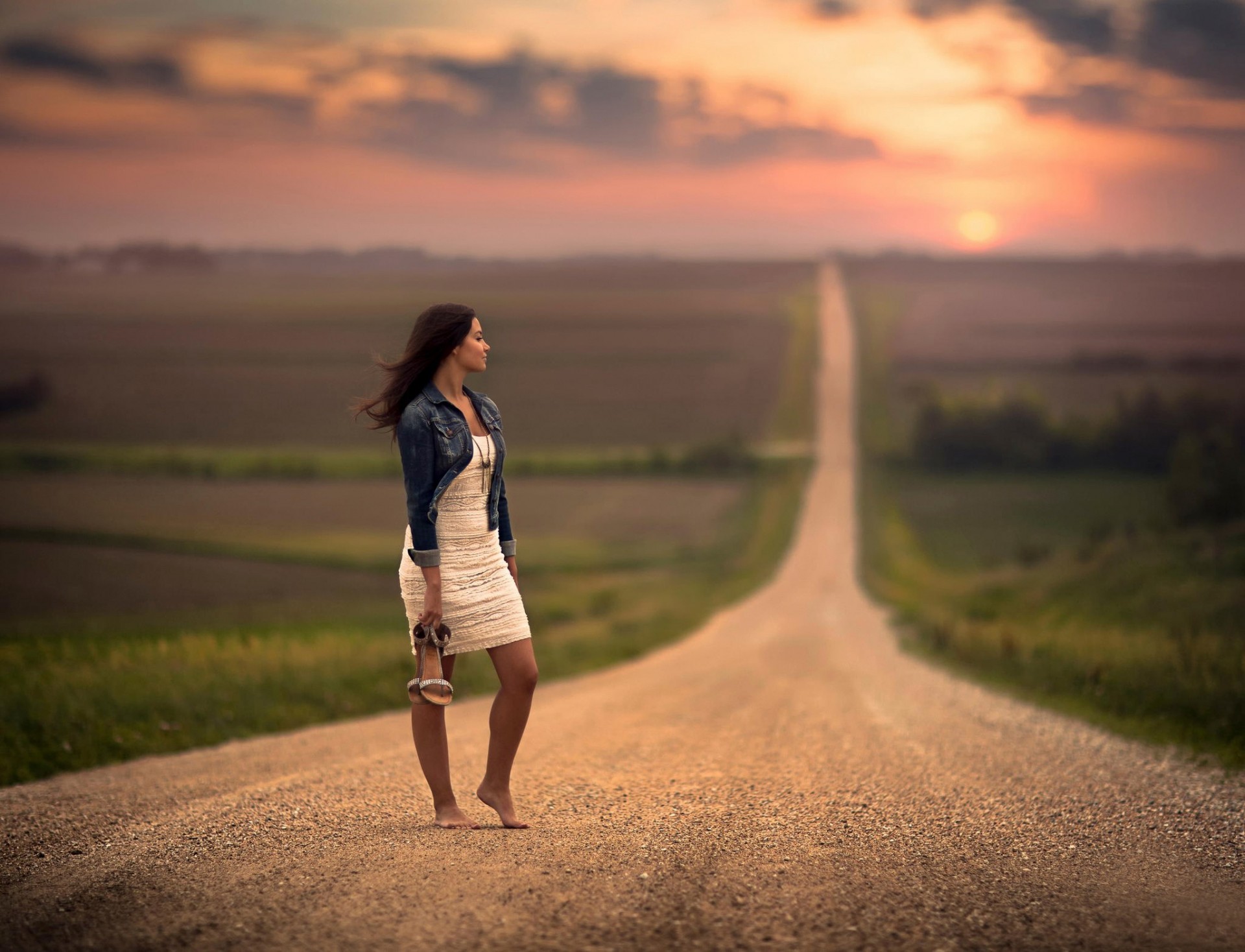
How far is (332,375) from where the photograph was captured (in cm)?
9381

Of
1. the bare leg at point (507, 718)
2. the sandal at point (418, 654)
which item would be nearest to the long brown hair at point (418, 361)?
the sandal at point (418, 654)

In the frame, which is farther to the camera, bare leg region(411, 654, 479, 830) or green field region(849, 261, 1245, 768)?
green field region(849, 261, 1245, 768)

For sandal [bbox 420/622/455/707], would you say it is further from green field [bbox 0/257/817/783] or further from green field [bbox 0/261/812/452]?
green field [bbox 0/261/812/452]

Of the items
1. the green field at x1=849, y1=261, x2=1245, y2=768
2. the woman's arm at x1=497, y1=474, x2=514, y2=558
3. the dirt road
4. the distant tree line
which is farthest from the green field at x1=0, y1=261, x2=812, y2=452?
the woman's arm at x1=497, y1=474, x2=514, y2=558

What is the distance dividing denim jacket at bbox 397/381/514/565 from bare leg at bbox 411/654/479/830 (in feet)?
2.58

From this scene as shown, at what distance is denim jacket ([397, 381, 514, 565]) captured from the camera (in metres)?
5.72

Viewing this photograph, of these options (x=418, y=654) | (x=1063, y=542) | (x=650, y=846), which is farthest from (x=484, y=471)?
(x=1063, y=542)

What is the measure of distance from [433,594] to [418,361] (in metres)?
1.26

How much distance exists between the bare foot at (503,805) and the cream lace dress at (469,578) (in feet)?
2.73

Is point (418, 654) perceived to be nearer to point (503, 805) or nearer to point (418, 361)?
point (503, 805)

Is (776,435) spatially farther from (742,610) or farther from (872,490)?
(742,610)

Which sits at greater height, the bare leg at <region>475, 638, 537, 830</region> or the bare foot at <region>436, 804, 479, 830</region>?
the bare leg at <region>475, 638, 537, 830</region>

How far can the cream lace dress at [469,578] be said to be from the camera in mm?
5848

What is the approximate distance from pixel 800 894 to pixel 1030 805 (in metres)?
2.96
